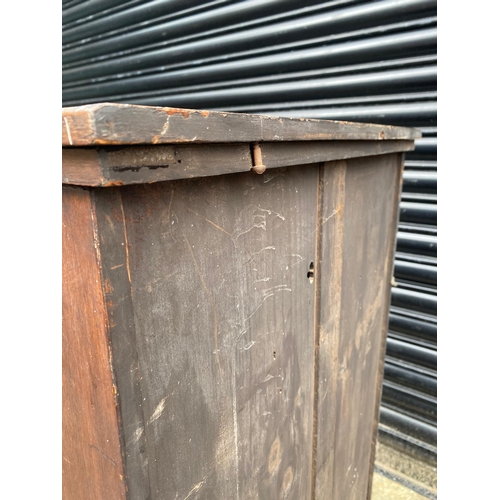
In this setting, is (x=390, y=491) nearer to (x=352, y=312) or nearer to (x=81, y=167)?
(x=352, y=312)

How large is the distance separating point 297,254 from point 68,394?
63cm

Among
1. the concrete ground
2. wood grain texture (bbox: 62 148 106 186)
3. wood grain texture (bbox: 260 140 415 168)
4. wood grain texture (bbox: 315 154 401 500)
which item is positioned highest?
wood grain texture (bbox: 260 140 415 168)

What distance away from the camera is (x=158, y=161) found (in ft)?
1.77

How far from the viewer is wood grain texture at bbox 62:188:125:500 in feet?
1.79

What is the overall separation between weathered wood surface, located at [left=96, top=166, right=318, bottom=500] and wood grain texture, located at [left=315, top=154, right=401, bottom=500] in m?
0.12

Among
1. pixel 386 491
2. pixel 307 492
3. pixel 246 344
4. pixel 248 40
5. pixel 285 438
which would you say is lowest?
pixel 386 491

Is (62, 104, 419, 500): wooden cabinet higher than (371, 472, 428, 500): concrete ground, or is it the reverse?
(62, 104, 419, 500): wooden cabinet

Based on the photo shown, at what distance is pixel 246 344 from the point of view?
2.87ft

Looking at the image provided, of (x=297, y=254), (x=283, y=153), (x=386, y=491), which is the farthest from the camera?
(x=386, y=491)

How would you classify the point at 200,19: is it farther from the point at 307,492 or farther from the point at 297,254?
the point at 307,492

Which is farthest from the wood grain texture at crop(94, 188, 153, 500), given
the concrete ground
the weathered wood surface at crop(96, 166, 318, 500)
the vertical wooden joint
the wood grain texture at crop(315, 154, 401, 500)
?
the concrete ground

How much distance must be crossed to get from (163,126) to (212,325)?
0.42m

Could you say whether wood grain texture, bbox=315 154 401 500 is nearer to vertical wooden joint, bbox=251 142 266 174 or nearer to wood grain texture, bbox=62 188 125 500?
vertical wooden joint, bbox=251 142 266 174

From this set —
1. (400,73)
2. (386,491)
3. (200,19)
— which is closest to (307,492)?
(386,491)
